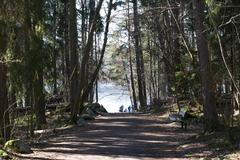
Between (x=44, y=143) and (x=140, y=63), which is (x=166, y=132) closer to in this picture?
(x=44, y=143)

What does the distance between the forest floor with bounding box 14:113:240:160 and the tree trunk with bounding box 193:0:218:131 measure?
92 centimetres

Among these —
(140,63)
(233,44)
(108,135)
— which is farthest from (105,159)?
(140,63)

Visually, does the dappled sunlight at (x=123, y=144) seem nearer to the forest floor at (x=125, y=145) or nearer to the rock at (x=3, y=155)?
the forest floor at (x=125, y=145)

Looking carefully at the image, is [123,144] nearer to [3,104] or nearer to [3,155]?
[3,104]

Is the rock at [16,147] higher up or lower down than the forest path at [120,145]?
higher up

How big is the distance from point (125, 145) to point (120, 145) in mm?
175

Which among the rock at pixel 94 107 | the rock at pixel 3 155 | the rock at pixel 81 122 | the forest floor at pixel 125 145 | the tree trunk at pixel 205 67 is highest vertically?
the tree trunk at pixel 205 67

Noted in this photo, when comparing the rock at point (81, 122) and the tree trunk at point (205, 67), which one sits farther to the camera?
the rock at point (81, 122)

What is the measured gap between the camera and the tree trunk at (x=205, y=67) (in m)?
16.8

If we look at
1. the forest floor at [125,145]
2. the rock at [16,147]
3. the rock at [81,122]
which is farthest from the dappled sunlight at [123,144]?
the rock at [81,122]

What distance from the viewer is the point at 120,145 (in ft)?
52.2

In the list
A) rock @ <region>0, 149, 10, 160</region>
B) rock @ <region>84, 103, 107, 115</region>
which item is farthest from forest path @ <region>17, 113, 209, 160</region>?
rock @ <region>84, 103, 107, 115</region>

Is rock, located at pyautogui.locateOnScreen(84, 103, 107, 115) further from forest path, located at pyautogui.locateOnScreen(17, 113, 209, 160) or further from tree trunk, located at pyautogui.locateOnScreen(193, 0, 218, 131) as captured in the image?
tree trunk, located at pyautogui.locateOnScreen(193, 0, 218, 131)

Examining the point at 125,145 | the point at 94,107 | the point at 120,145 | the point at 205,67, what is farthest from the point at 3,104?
the point at 94,107
